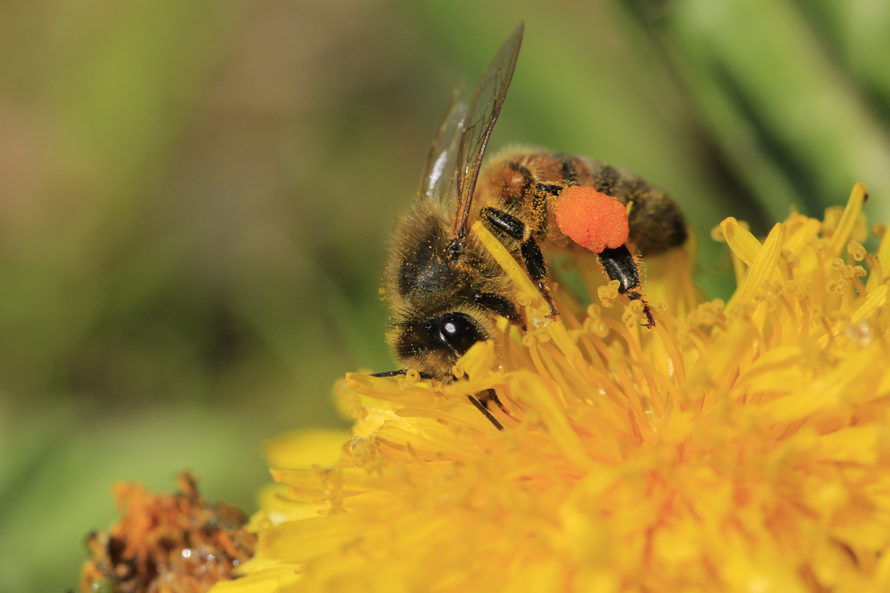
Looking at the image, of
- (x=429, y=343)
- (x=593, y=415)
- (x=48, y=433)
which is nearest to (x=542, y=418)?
(x=593, y=415)

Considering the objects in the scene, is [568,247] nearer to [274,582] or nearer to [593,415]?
[593,415]

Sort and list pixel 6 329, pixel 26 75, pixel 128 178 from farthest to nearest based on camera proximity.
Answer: pixel 26 75, pixel 128 178, pixel 6 329

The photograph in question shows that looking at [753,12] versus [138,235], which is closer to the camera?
[753,12]

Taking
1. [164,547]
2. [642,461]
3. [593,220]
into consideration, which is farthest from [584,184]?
[164,547]

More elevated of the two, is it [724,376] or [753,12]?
[753,12]

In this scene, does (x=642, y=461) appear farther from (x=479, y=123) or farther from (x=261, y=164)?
(x=261, y=164)

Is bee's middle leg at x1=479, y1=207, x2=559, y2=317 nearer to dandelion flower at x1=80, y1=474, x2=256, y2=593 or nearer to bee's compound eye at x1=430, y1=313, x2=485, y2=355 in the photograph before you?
bee's compound eye at x1=430, y1=313, x2=485, y2=355

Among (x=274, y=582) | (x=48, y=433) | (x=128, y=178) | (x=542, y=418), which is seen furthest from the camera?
(x=128, y=178)

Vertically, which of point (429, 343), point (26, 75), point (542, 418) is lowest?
point (542, 418)

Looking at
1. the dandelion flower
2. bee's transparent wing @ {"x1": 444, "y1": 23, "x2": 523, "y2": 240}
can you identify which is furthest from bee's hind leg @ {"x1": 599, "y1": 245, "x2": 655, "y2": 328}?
the dandelion flower
